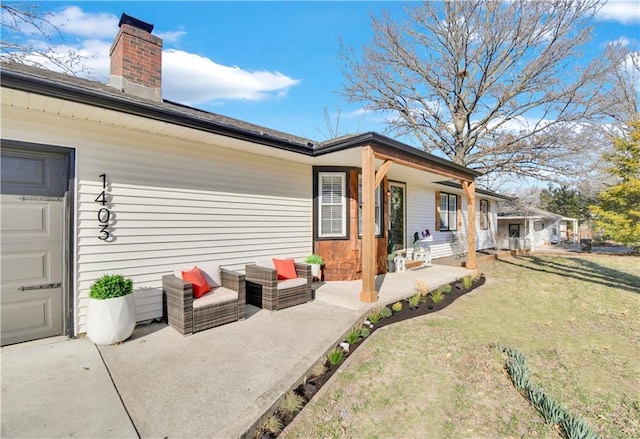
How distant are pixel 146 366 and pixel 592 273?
12.8 m

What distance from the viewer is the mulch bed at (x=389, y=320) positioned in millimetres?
2518

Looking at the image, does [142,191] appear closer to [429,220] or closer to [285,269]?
[285,269]

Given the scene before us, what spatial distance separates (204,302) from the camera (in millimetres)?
4094

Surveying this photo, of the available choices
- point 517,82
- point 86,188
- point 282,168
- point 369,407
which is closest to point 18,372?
point 86,188

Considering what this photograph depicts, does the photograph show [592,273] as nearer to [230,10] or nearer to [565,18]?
[565,18]

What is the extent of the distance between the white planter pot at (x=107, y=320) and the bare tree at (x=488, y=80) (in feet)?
55.6

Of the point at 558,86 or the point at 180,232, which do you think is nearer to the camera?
the point at 180,232

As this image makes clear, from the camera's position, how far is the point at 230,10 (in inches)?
292

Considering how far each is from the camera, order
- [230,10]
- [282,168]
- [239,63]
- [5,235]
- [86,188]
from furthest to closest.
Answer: [239,63] < [230,10] < [282,168] < [86,188] < [5,235]

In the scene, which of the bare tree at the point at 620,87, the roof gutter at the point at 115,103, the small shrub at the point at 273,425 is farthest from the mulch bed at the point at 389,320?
the bare tree at the point at 620,87

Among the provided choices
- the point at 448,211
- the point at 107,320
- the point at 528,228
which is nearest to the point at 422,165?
the point at 107,320

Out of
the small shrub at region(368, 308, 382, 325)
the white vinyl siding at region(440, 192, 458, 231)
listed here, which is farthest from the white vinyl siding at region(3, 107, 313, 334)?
the white vinyl siding at region(440, 192, 458, 231)

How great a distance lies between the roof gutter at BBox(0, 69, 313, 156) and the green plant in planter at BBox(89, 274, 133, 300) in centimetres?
199

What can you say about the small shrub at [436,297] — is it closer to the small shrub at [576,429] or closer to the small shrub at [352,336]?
the small shrub at [352,336]
